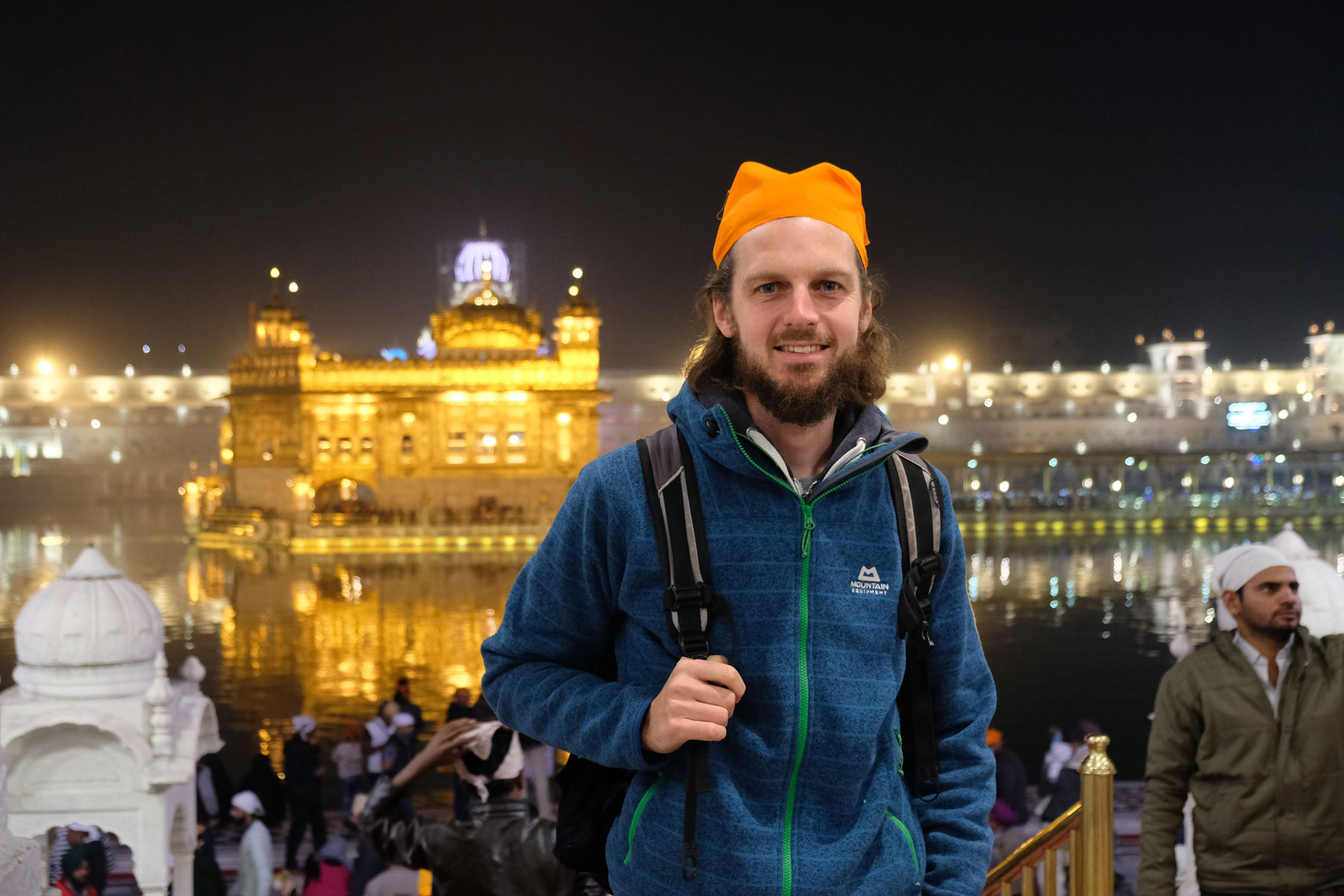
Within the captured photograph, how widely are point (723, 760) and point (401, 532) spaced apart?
43.1 metres

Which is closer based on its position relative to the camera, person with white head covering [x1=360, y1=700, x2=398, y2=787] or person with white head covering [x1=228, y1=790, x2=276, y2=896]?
person with white head covering [x1=228, y1=790, x2=276, y2=896]

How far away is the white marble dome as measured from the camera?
6.20 metres

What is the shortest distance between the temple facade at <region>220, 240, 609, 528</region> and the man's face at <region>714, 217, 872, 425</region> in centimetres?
4720

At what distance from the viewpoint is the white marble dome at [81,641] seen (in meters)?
6.20

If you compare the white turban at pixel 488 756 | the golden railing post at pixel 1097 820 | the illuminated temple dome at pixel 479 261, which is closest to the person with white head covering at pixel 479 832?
the white turban at pixel 488 756

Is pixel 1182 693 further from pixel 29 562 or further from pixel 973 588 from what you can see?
pixel 29 562

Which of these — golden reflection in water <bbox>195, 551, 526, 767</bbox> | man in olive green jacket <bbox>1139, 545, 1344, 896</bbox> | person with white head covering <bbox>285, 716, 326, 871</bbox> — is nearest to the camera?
man in olive green jacket <bbox>1139, 545, 1344, 896</bbox>

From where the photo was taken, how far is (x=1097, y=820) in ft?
11.8

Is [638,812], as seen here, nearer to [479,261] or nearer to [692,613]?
[692,613]

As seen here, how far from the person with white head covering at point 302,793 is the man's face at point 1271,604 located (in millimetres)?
7392

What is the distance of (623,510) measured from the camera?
214 cm

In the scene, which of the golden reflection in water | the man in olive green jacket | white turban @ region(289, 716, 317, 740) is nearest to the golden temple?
the golden reflection in water

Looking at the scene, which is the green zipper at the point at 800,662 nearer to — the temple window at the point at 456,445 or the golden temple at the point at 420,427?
the golden temple at the point at 420,427

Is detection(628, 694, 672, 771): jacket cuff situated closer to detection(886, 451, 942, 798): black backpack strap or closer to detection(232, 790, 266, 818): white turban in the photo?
detection(886, 451, 942, 798): black backpack strap
